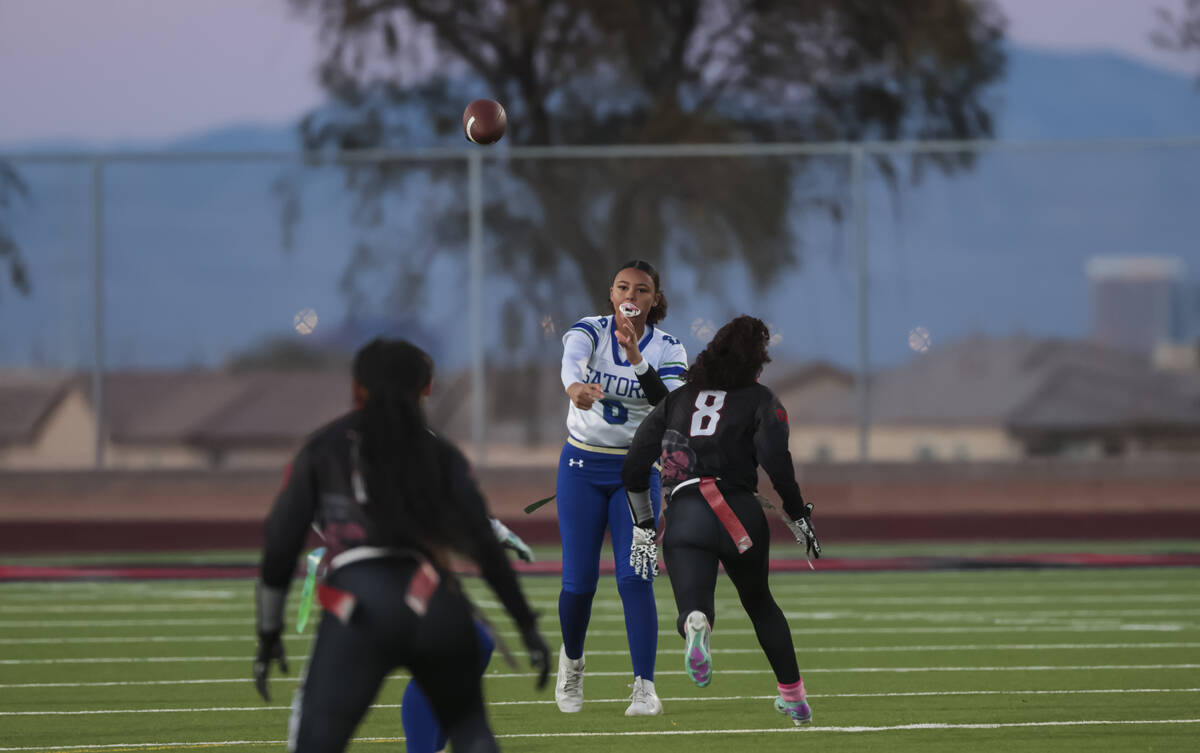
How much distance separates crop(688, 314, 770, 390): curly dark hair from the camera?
8188 millimetres

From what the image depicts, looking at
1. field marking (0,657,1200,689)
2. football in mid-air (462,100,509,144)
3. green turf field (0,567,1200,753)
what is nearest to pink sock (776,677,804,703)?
green turf field (0,567,1200,753)

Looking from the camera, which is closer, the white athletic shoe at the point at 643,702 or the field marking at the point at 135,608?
the white athletic shoe at the point at 643,702

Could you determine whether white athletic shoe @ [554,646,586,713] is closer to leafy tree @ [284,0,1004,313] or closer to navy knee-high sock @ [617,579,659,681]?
navy knee-high sock @ [617,579,659,681]

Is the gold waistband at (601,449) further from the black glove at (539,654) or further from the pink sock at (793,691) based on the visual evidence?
the black glove at (539,654)

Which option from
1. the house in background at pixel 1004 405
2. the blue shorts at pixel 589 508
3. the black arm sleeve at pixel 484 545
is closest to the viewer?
the black arm sleeve at pixel 484 545

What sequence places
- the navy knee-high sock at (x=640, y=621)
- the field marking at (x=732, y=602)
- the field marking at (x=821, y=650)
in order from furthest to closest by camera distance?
the field marking at (x=732, y=602) → the field marking at (x=821, y=650) → the navy knee-high sock at (x=640, y=621)

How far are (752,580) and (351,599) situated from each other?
312cm

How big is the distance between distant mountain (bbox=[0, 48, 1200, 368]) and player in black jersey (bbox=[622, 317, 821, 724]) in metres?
12.3

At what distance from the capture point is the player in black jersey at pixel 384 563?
17.5 ft

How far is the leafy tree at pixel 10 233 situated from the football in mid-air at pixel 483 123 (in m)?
11.6

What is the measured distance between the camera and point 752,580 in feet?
26.8

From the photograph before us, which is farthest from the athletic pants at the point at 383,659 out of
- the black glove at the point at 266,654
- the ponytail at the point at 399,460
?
the black glove at the point at 266,654

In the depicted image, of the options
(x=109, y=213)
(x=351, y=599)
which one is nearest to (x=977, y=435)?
(x=109, y=213)

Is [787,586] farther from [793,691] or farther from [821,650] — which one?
[793,691]
